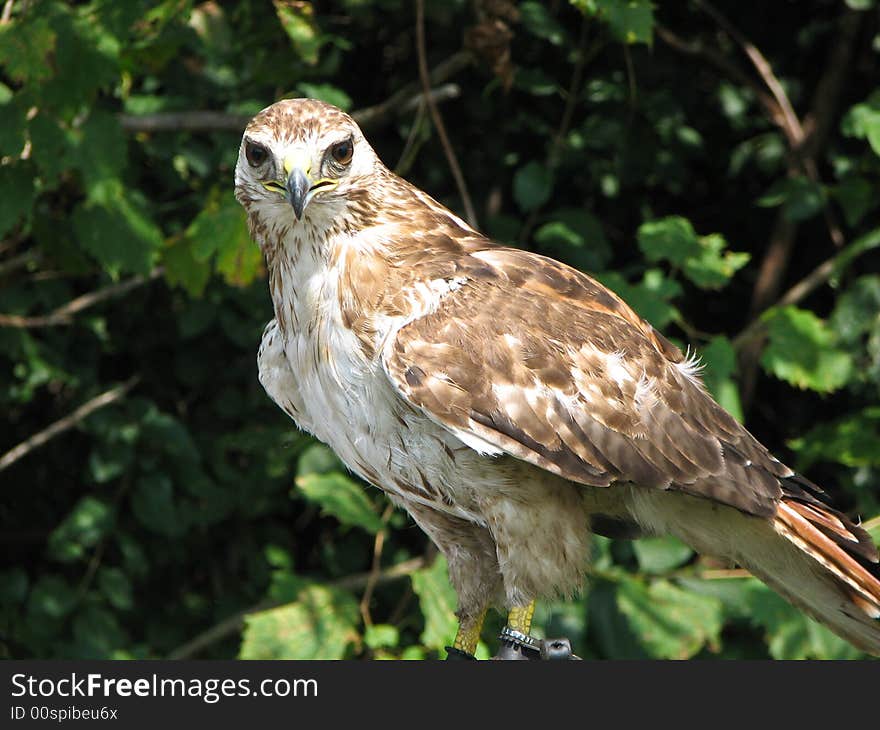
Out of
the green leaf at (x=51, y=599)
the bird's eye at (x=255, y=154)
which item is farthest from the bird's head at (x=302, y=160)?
the green leaf at (x=51, y=599)

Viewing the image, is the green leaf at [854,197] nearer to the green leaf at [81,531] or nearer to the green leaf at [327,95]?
the green leaf at [327,95]

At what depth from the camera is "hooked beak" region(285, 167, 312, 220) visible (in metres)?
2.65

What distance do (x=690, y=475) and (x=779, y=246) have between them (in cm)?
240

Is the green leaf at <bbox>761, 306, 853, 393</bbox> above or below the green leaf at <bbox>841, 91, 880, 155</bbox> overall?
below

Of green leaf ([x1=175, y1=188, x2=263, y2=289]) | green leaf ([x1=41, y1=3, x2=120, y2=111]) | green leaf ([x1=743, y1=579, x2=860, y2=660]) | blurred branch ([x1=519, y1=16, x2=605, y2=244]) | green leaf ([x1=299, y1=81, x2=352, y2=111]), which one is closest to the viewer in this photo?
green leaf ([x1=41, y1=3, x2=120, y2=111])

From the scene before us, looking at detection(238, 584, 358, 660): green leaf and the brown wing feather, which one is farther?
detection(238, 584, 358, 660): green leaf

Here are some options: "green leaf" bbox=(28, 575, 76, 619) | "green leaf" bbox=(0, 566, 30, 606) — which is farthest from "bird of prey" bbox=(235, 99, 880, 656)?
"green leaf" bbox=(0, 566, 30, 606)

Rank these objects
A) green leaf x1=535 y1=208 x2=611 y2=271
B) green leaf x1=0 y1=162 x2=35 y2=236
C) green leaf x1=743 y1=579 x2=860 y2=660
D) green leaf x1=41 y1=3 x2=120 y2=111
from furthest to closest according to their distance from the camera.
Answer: green leaf x1=535 y1=208 x2=611 y2=271
green leaf x1=743 y1=579 x2=860 y2=660
green leaf x1=0 y1=162 x2=35 y2=236
green leaf x1=41 y1=3 x2=120 y2=111

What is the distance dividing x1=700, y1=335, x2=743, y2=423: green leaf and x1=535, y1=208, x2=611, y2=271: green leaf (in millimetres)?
Result: 623

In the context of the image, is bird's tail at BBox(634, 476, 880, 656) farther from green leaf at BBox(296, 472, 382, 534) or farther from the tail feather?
green leaf at BBox(296, 472, 382, 534)

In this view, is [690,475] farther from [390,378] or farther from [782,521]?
Answer: [390,378]

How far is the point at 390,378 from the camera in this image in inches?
104

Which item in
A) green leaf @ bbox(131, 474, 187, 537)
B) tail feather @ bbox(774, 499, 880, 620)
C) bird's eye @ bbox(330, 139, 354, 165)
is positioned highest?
bird's eye @ bbox(330, 139, 354, 165)

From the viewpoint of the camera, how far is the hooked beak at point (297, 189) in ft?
8.70
